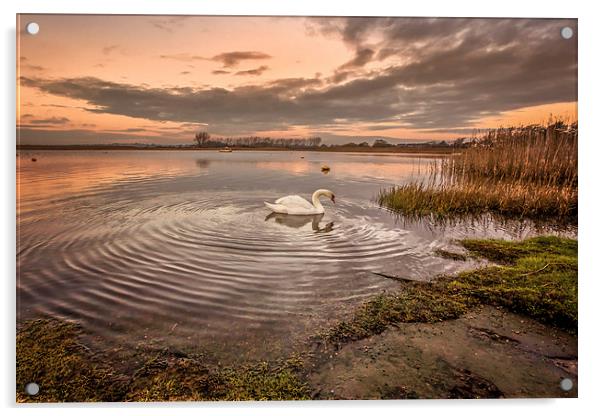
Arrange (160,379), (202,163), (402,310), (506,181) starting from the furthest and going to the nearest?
1. (506,181)
2. (202,163)
3. (402,310)
4. (160,379)

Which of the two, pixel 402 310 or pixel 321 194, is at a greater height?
pixel 321 194

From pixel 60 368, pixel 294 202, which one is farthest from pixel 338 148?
pixel 60 368

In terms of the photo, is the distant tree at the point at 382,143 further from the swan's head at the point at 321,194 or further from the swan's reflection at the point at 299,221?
the swan's reflection at the point at 299,221

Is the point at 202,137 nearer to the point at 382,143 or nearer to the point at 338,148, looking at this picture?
the point at 338,148

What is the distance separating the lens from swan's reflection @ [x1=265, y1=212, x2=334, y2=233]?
12.5 feet

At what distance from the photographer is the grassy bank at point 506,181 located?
307 centimetres

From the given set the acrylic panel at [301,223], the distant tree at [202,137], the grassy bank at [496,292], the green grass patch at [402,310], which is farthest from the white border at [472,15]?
the distant tree at [202,137]

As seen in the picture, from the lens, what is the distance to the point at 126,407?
7.66 ft

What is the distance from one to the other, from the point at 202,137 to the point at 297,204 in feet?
4.18

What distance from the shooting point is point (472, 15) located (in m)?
2.92

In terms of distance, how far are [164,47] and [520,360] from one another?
3483mm

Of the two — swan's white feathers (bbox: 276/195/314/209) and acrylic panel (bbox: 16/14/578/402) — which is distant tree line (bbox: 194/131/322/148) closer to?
acrylic panel (bbox: 16/14/578/402)

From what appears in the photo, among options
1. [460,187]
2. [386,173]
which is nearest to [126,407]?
[386,173]
